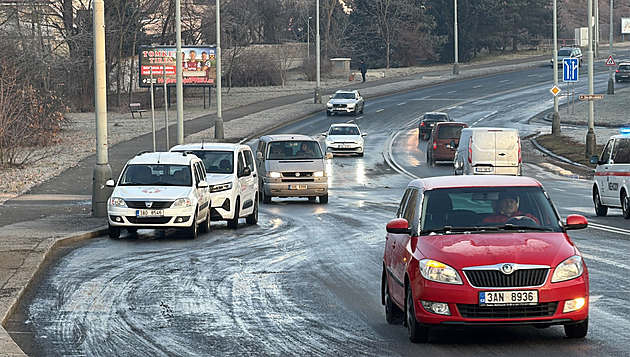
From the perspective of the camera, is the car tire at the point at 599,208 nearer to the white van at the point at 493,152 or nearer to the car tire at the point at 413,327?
the white van at the point at 493,152

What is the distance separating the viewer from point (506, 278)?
9297mm

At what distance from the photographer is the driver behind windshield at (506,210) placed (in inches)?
411

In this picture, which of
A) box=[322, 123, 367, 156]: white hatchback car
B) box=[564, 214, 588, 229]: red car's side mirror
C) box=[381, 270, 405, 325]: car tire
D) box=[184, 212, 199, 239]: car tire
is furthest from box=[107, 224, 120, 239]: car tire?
box=[322, 123, 367, 156]: white hatchback car

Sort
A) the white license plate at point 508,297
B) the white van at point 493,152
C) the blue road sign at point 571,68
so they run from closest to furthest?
the white license plate at point 508,297
the white van at point 493,152
the blue road sign at point 571,68

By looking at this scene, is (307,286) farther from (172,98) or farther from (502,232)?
(172,98)

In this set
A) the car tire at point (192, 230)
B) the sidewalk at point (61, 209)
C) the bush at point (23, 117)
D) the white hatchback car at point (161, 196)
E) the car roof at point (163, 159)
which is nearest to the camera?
the sidewalk at point (61, 209)

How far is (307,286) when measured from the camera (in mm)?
13844

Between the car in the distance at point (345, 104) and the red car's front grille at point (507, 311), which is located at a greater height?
the car in the distance at point (345, 104)

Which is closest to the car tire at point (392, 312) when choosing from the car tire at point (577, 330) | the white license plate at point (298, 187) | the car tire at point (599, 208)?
the car tire at point (577, 330)

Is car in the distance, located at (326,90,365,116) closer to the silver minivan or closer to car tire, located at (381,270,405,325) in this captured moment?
the silver minivan

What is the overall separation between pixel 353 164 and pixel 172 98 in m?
36.9

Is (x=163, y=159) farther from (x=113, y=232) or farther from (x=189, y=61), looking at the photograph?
(x=189, y=61)

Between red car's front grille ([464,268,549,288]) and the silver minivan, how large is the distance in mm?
20253

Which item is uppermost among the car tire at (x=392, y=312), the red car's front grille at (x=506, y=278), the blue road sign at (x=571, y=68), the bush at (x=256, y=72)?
the bush at (x=256, y=72)
